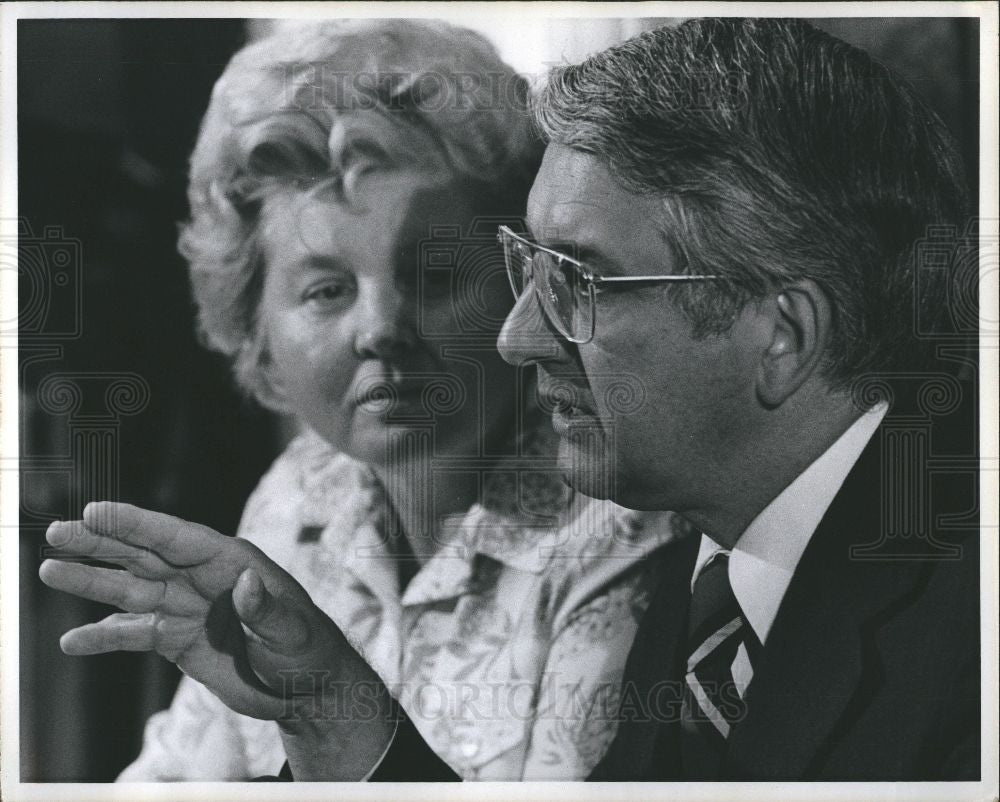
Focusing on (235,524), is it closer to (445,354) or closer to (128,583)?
(128,583)

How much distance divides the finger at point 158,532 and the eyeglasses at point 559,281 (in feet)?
2.92

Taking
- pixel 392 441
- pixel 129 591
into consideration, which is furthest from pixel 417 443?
pixel 129 591

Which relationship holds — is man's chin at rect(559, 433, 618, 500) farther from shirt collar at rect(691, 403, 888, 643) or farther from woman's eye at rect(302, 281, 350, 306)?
woman's eye at rect(302, 281, 350, 306)

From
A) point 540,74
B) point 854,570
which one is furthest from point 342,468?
point 854,570

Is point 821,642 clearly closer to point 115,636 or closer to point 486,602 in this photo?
point 486,602

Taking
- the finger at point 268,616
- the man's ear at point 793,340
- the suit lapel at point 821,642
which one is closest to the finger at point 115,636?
the finger at point 268,616

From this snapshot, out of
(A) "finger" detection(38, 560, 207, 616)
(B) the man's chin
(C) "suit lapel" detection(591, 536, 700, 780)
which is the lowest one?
(C) "suit lapel" detection(591, 536, 700, 780)

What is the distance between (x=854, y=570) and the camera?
2.23m

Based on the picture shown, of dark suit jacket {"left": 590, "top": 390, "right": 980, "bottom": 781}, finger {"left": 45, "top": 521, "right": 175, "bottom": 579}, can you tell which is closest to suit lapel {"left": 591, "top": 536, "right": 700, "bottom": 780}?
dark suit jacket {"left": 590, "top": 390, "right": 980, "bottom": 781}

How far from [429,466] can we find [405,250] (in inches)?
19.4

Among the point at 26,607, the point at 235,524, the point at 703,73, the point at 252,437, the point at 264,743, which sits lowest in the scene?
the point at 264,743

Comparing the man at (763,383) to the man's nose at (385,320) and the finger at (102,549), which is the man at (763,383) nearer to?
the man's nose at (385,320)

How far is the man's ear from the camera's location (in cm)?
213

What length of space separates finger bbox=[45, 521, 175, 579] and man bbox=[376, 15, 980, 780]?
2.32 ft
